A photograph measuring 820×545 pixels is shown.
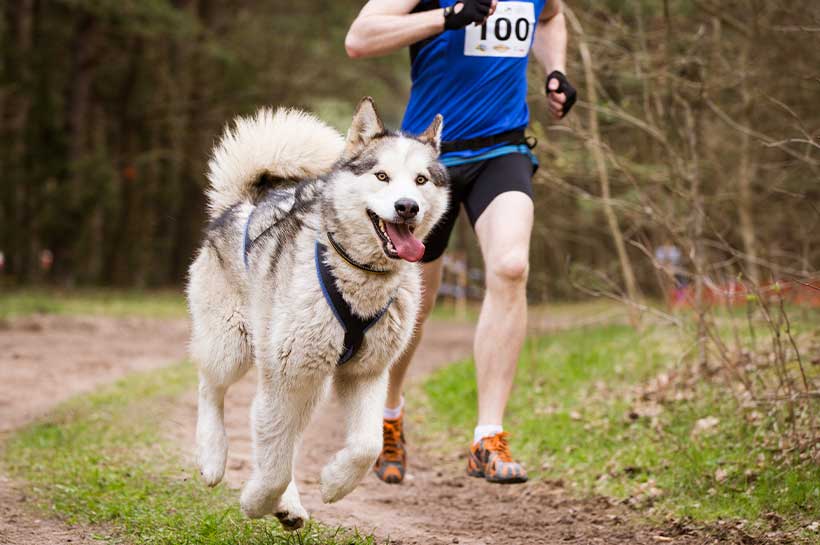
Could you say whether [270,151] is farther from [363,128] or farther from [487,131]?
[487,131]

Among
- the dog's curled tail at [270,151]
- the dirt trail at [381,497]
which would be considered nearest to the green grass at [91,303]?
the dirt trail at [381,497]

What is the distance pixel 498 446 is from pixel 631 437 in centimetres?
176

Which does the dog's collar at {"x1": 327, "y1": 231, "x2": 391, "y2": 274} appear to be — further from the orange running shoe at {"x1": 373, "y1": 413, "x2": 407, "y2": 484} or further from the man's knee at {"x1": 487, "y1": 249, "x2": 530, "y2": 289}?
the orange running shoe at {"x1": 373, "y1": 413, "x2": 407, "y2": 484}

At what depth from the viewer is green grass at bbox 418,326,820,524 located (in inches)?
174

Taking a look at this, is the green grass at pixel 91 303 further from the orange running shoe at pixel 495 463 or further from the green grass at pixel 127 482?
the orange running shoe at pixel 495 463

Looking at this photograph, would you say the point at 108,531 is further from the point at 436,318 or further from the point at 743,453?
the point at 436,318

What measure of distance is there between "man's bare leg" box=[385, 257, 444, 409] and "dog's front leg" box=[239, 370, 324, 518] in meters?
1.31

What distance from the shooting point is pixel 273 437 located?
369 centimetres

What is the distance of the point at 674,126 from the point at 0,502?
4994 millimetres

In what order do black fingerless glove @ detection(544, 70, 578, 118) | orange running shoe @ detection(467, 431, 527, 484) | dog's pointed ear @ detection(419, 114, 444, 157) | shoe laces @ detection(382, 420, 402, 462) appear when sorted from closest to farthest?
dog's pointed ear @ detection(419, 114, 444, 157)
orange running shoe @ detection(467, 431, 527, 484)
black fingerless glove @ detection(544, 70, 578, 118)
shoe laces @ detection(382, 420, 402, 462)

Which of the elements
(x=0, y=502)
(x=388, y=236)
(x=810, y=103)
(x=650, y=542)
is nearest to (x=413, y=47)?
(x=388, y=236)

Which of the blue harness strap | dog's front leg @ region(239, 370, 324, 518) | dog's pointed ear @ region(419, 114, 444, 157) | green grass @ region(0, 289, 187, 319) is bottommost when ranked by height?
green grass @ region(0, 289, 187, 319)

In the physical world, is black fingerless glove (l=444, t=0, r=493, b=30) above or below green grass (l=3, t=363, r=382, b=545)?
above

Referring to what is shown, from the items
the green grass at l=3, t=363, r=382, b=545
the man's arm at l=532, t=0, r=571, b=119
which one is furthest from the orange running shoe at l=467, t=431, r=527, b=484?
the man's arm at l=532, t=0, r=571, b=119
